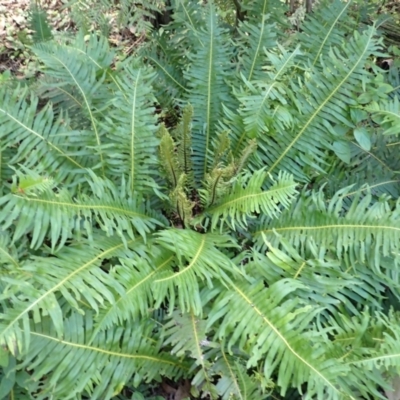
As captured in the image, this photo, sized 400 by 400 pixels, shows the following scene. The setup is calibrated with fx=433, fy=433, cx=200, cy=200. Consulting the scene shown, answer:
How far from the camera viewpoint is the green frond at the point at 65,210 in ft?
4.12

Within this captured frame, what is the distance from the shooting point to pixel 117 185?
1.64m

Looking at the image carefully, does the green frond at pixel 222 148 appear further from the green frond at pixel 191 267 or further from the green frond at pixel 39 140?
the green frond at pixel 39 140

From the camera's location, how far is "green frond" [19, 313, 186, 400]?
1271mm

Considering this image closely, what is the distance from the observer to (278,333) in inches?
49.6

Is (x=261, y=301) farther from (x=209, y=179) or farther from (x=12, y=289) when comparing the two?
(x=12, y=289)

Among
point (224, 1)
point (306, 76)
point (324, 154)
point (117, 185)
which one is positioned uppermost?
point (224, 1)

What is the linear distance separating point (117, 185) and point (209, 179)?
36 cm

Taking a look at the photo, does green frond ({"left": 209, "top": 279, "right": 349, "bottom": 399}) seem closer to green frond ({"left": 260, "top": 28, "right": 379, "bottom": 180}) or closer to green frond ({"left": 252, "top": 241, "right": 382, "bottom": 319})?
green frond ({"left": 252, "top": 241, "right": 382, "bottom": 319})

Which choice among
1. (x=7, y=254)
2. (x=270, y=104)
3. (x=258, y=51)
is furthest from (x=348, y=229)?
(x=7, y=254)

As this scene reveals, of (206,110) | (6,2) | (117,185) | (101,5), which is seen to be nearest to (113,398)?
(117,185)

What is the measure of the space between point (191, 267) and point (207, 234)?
10.1 inches

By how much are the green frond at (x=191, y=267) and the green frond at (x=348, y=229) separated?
7.1 inches

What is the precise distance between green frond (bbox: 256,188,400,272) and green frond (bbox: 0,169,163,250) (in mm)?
461

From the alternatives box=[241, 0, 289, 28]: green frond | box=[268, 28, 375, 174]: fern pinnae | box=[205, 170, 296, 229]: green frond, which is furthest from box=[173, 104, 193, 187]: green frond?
box=[241, 0, 289, 28]: green frond
